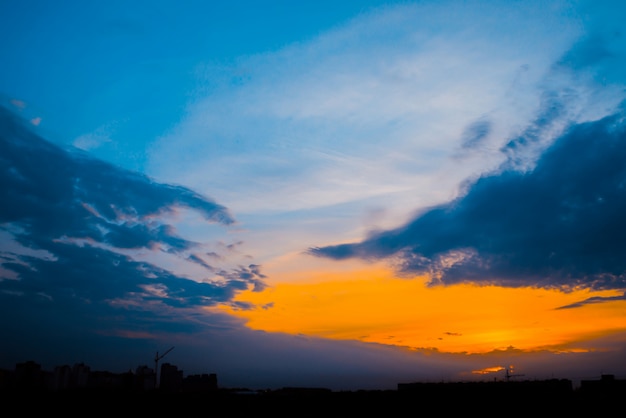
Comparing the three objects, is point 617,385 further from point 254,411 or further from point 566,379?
point 254,411

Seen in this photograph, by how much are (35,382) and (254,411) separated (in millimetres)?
50208

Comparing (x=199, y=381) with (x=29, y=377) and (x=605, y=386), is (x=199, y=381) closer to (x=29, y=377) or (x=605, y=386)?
(x=29, y=377)

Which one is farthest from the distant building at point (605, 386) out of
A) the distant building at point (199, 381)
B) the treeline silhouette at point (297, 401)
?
the distant building at point (199, 381)

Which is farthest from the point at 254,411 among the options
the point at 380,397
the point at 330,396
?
the point at 380,397

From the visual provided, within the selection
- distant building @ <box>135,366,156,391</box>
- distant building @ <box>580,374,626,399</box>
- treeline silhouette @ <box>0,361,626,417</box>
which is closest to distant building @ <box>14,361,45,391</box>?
treeline silhouette @ <box>0,361,626,417</box>

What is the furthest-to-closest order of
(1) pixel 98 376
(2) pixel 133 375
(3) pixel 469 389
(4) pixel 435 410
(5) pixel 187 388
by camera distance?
(5) pixel 187 388 < (2) pixel 133 375 < (1) pixel 98 376 < (3) pixel 469 389 < (4) pixel 435 410

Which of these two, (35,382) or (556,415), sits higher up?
(35,382)

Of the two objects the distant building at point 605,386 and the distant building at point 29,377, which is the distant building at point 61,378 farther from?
the distant building at point 605,386

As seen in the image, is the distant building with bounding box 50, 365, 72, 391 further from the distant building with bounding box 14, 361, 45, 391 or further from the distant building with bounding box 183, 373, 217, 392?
the distant building with bounding box 183, 373, 217, 392

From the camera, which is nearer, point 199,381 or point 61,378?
point 61,378

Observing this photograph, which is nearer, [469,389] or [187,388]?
A: [469,389]

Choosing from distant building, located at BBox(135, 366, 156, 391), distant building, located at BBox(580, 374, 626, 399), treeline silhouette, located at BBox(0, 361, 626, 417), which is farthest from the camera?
distant building, located at BBox(135, 366, 156, 391)

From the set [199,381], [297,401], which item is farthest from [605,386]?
[199,381]

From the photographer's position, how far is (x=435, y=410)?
78000 mm
